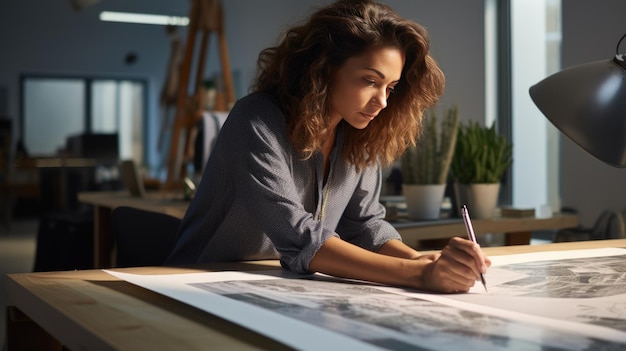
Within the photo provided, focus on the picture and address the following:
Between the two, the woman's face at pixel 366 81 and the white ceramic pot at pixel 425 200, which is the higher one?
the woman's face at pixel 366 81

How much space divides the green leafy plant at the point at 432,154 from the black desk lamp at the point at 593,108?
1432mm

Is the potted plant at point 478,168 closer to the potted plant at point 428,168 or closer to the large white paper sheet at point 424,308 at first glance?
the potted plant at point 428,168

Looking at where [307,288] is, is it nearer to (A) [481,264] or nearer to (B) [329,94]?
(A) [481,264]

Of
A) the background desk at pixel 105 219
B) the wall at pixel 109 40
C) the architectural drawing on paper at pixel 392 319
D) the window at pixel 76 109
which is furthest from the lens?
the window at pixel 76 109

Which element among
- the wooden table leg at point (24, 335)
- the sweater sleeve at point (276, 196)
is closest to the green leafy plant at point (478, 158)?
the sweater sleeve at point (276, 196)

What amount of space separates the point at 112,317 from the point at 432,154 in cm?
195

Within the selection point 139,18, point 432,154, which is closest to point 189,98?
point 432,154

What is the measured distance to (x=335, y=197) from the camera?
70.2 inches

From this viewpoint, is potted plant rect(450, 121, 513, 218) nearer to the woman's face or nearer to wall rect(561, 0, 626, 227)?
the woman's face

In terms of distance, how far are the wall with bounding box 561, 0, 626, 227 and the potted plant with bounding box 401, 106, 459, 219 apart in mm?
2148

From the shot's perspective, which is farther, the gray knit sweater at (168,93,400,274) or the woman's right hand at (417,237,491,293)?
the gray knit sweater at (168,93,400,274)

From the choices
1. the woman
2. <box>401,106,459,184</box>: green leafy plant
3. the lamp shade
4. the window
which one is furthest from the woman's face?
the window

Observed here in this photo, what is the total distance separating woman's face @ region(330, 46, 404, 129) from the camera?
5.31 feet

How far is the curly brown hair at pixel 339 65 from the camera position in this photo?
1651 mm
